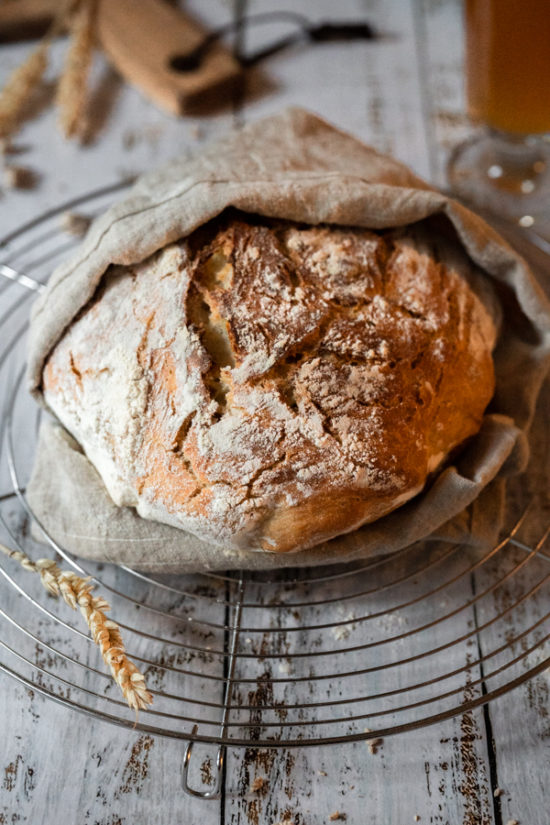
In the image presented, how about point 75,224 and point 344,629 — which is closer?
point 344,629

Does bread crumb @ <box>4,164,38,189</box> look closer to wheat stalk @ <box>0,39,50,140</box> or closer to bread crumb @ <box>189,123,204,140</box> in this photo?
wheat stalk @ <box>0,39,50,140</box>

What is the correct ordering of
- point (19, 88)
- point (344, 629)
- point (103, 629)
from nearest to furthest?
point (103, 629) < point (344, 629) < point (19, 88)

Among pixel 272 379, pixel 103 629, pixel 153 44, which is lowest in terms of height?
pixel 103 629

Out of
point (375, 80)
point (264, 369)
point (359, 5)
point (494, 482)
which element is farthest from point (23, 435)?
point (359, 5)

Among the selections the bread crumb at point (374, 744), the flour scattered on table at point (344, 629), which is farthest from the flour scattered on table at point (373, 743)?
the flour scattered on table at point (344, 629)

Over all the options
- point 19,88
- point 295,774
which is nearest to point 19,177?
point 19,88

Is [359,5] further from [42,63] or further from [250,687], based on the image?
[250,687]

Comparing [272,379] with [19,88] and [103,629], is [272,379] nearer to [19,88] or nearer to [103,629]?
[103,629]

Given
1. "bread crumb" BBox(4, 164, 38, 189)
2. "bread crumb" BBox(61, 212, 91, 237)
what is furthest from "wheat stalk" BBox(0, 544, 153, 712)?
"bread crumb" BBox(4, 164, 38, 189)
